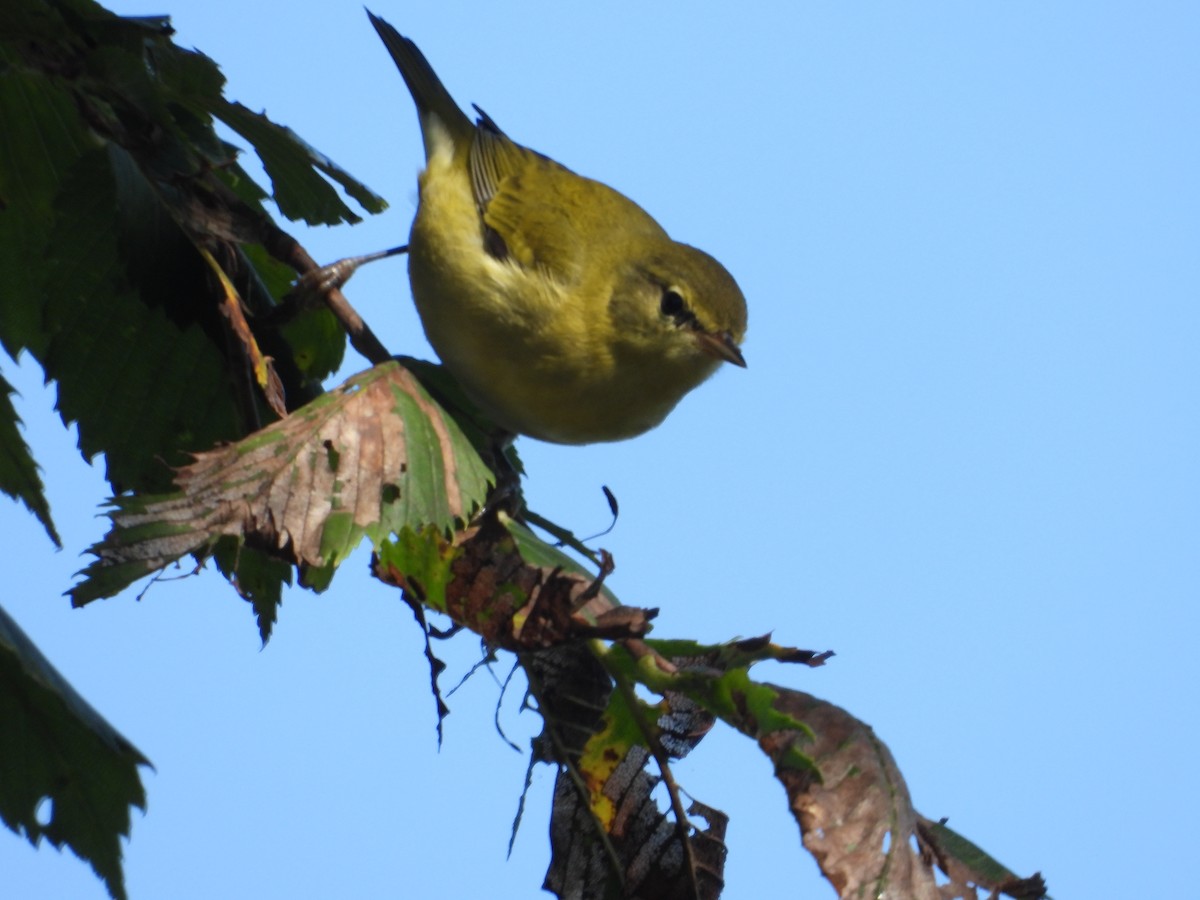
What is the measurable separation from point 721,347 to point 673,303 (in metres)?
0.20

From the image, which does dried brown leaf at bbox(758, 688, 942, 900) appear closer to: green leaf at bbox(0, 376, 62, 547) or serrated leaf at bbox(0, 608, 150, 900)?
serrated leaf at bbox(0, 608, 150, 900)

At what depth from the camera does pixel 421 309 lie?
3887 mm

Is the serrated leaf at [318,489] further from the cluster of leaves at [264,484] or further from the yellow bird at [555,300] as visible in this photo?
the yellow bird at [555,300]

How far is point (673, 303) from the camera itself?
4.11m

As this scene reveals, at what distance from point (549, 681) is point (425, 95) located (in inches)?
119

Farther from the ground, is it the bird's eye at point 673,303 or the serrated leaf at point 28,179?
the bird's eye at point 673,303

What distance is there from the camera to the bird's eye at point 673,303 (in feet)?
13.4

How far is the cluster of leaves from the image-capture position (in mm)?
2016

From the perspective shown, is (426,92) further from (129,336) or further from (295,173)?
(129,336)

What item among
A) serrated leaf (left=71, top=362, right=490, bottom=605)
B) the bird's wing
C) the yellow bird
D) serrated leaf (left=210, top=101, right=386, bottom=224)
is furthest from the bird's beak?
serrated leaf (left=71, top=362, right=490, bottom=605)

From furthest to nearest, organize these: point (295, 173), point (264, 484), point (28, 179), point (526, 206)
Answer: point (526, 206) < point (295, 173) < point (28, 179) < point (264, 484)

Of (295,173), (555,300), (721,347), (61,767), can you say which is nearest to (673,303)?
(721,347)

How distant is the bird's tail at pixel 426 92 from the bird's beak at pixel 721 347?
1184 mm

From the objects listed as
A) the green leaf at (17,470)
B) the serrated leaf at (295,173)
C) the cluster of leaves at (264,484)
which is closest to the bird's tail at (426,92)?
the serrated leaf at (295,173)
